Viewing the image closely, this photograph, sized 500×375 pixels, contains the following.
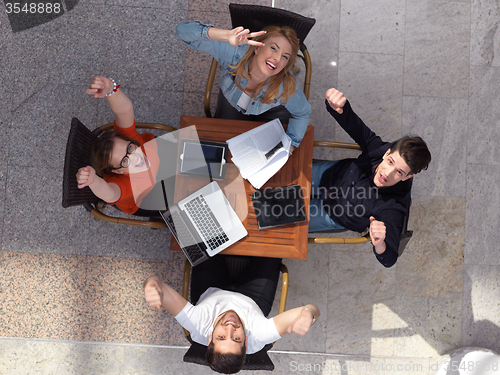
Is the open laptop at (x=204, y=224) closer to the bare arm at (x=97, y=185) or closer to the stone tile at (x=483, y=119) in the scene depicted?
the bare arm at (x=97, y=185)

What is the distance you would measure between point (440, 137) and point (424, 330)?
1.47 m

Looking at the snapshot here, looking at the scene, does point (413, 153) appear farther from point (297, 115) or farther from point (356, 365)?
point (356, 365)

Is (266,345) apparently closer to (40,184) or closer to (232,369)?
(232,369)

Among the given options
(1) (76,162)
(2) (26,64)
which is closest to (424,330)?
(1) (76,162)

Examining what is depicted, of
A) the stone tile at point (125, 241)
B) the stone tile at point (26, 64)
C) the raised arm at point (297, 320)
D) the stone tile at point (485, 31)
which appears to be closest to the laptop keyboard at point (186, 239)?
the raised arm at point (297, 320)

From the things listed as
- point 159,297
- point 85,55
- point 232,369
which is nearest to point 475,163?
point 232,369

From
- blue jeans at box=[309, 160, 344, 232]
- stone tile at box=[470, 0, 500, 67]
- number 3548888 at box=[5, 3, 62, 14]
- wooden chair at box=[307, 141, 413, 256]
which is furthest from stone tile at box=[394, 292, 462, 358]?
number 3548888 at box=[5, 3, 62, 14]

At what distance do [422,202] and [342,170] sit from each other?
950 mm

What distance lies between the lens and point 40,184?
8.11 feet

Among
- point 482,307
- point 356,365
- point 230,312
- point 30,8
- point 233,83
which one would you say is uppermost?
point 30,8

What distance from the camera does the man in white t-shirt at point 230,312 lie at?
1.75 meters

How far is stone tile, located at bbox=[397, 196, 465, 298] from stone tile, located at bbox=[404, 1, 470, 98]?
87cm

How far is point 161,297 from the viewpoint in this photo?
179cm

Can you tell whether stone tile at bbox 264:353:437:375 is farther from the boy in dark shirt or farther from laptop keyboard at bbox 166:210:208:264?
laptop keyboard at bbox 166:210:208:264
